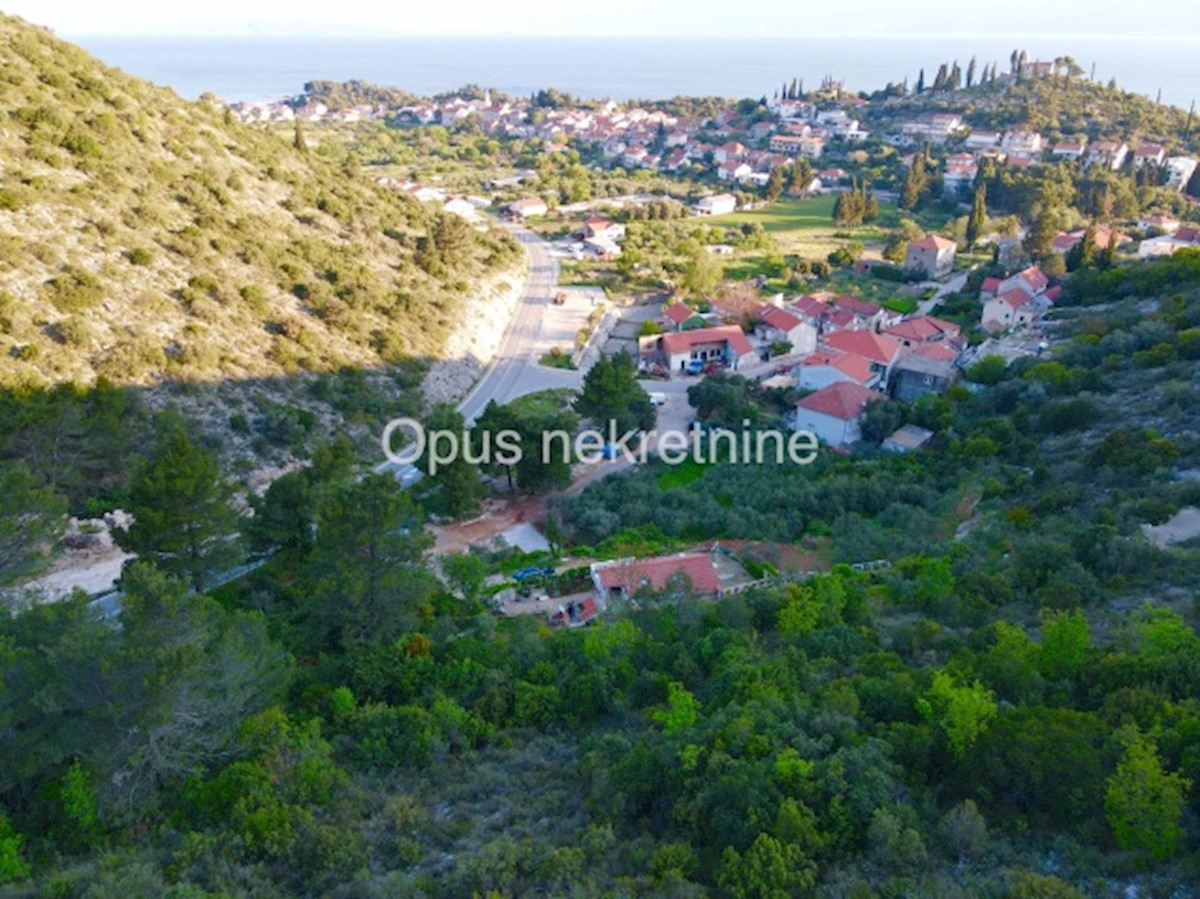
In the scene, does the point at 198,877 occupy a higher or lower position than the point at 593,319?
higher

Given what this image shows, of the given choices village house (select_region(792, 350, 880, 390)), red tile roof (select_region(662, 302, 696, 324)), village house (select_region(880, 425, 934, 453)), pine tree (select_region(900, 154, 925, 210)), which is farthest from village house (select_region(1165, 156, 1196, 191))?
village house (select_region(880, 425, 934, 453))

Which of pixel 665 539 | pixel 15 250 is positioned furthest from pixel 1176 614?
pixel 15 250

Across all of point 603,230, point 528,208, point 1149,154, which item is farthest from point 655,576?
point 1149,154

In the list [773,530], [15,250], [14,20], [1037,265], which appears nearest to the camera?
[773,530]

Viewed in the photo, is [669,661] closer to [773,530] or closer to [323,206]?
[773,530]

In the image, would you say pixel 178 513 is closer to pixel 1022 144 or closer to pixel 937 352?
pixel 937 352

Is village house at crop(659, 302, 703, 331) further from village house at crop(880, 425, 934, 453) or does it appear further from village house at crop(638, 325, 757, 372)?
village house at crop(880, 425, 934, 453)

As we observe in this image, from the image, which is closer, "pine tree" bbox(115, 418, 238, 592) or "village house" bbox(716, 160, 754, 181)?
"pine tree" bbox(115, 418, 238, 592)

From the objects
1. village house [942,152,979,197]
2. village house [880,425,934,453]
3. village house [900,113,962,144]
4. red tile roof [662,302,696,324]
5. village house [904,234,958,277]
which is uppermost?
village house [900,113,962,144]
